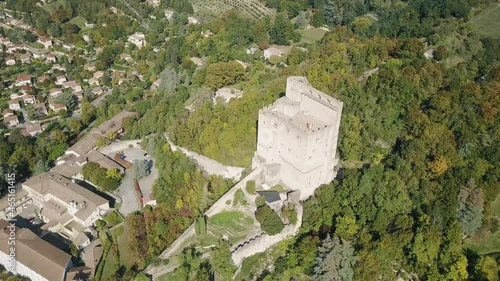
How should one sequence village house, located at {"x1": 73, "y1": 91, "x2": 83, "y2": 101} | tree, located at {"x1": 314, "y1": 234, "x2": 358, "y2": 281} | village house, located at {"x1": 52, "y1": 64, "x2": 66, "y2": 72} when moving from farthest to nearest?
village house, located at {"x1": 52, "y1": 64, "x2": 66, "y2": 72} < village house, located at {"x1": 73, "y1": 91, "x2": 83, "y2": 101} < tree, located at {"x1": 314, "y1": 234, "x2": 358, "y2": 281}

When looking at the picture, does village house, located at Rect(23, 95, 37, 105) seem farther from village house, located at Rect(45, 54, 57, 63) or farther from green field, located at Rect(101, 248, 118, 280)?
green field, located at Rect(101, 248, 118, 280)

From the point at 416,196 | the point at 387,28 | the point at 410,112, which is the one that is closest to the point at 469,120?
the point at 410,112

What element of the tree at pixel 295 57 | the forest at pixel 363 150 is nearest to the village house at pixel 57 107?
the forest at pixel 363 150

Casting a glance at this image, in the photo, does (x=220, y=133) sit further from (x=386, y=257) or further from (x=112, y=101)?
(x=112, y=101)

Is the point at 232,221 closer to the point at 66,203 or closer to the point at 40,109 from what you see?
the point at 66,203

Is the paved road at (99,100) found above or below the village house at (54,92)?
below

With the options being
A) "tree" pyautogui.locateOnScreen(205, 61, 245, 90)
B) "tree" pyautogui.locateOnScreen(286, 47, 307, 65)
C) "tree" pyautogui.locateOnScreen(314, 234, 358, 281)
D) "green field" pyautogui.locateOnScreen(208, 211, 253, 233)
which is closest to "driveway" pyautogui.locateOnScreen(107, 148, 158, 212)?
"green field" pyautogui.locateOnScreen(208, 211, 253, 233)

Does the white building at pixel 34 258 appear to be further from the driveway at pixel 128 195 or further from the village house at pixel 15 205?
the driveway at pixel 128 195
